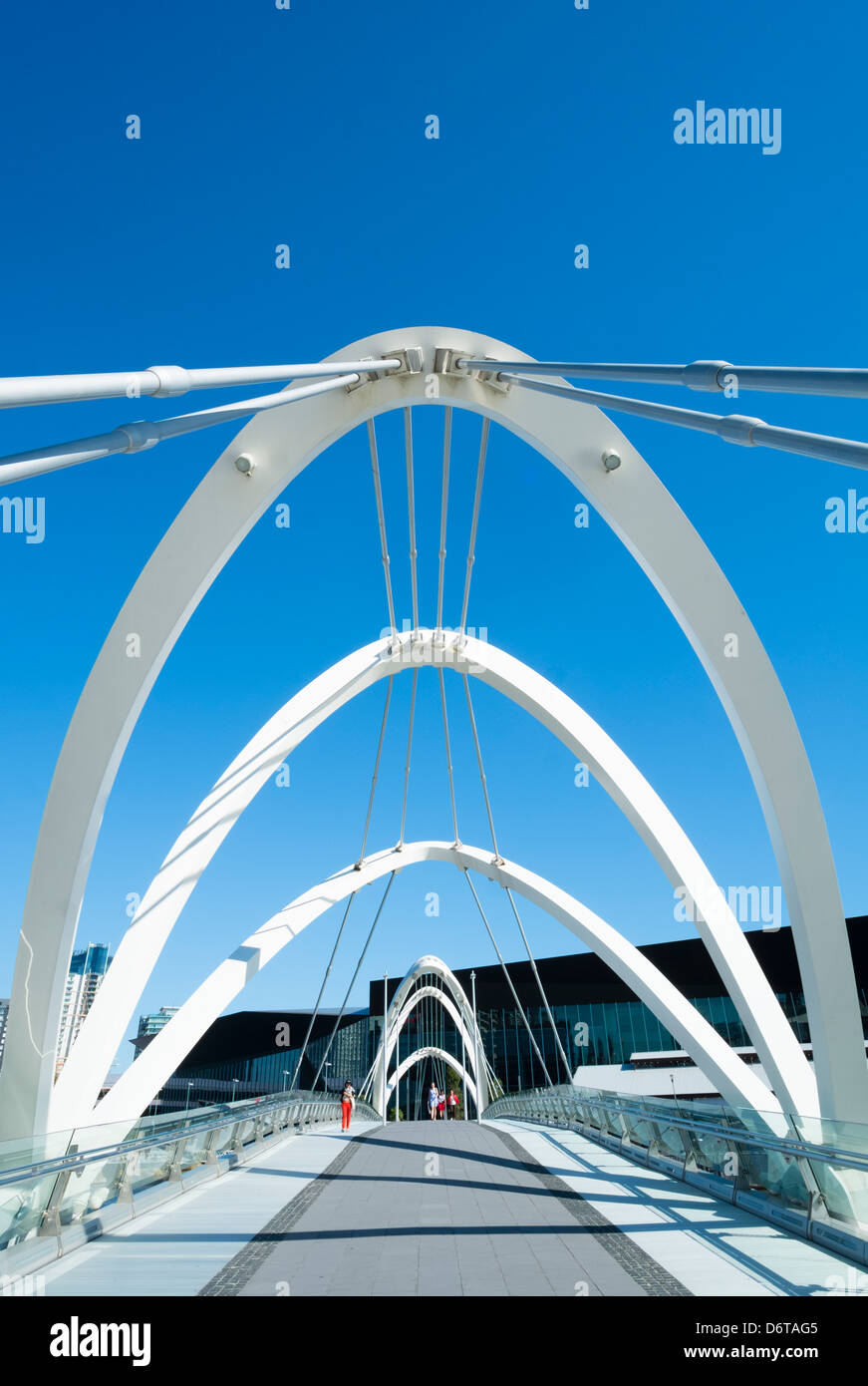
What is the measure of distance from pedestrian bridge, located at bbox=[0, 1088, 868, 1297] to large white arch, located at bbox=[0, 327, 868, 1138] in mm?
2934

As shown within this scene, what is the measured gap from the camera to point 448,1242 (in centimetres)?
721

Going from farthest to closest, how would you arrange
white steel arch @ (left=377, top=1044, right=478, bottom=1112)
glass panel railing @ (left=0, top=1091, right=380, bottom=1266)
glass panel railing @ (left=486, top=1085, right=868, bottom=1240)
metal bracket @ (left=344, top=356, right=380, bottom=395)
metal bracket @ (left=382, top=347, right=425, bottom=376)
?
white steel arch @ (left=377, top=1044, right=478, bottom=1112)
metal bracket @ (left=344, top=356, right=380, bottom=395)
metal bracket @ (left=382, top=347, right=425, bottom=376)
glass panel railing @ (left=486, top=1085, right=868, bottom=1240)
glass panel railing @ (left=0, top=1091, right=380, bottom=1266)

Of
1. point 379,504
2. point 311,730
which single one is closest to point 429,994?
point 311,730

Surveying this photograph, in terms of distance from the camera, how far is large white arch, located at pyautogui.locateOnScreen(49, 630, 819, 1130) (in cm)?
1359

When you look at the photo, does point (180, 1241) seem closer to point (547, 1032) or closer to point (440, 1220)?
point (440, 1220)

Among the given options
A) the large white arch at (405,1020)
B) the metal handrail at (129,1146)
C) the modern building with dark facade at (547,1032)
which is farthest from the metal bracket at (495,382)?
the large white arch at (405,1020)

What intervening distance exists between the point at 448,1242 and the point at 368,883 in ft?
Result: 73.4

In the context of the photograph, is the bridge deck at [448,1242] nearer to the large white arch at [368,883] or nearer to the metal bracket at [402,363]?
the large white arch at [368,883]

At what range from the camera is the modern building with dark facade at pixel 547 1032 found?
1572 inches

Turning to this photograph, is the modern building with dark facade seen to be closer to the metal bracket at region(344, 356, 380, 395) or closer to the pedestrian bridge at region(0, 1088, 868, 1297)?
the pedestrian bridge at region(0, 1088, 868, 1297)

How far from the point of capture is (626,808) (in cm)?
1725

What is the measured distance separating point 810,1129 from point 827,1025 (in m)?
4.12

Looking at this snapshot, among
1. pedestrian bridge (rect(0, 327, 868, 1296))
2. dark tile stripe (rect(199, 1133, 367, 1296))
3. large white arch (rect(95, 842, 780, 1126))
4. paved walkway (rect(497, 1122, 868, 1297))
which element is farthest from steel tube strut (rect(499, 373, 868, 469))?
large white arch (rect(95, 842, 780, 1126))
